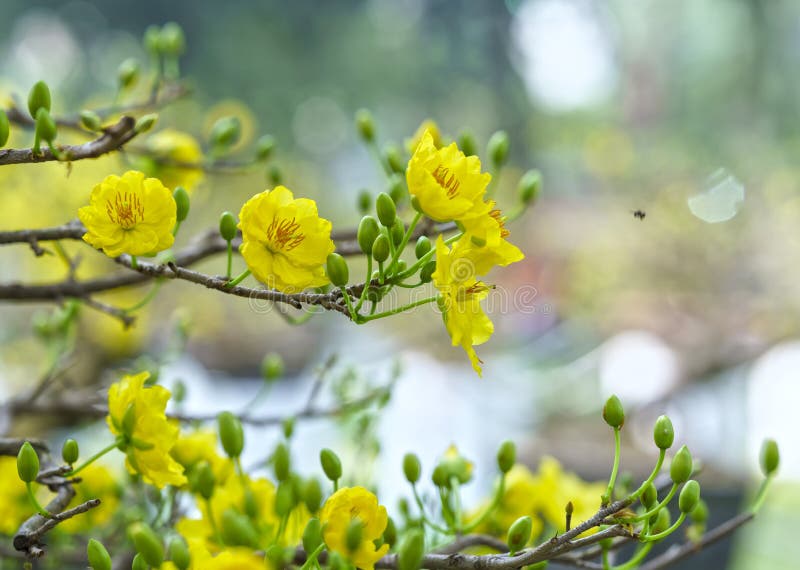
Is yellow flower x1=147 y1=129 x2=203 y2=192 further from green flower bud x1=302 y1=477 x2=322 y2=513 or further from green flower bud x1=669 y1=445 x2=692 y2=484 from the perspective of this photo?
green flower bud x1=669 y1=445 x2=692 y2=484

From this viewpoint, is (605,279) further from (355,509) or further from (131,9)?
(131,9)

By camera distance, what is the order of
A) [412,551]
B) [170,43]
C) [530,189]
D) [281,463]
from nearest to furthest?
[412,551] → [281,463] → [530,189] → [170,43]

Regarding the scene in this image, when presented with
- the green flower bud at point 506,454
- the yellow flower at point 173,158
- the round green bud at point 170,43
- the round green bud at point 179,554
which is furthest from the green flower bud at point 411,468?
the round green bud at point 170,43

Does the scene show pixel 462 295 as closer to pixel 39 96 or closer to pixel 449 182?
pixel 449 182

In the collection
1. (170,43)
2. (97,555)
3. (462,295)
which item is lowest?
(97,555)

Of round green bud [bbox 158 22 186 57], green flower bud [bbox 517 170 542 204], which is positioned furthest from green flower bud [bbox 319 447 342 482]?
round green bud [bbox 158 22 186 57]

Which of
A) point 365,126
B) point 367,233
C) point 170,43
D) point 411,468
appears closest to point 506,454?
point 411,468

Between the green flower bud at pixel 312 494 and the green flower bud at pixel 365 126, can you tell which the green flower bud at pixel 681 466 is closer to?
the green flower bud at pixel 312 494
